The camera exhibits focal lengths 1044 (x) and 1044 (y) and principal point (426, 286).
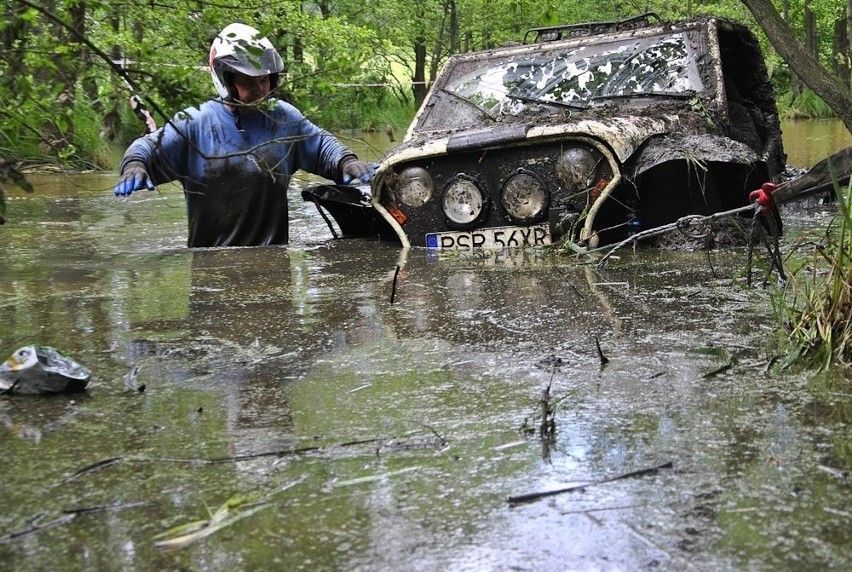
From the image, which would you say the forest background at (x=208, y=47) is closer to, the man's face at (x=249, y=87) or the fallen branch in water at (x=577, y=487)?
the man's face at (x=249, y=87)

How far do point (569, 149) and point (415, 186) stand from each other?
101 centimetres

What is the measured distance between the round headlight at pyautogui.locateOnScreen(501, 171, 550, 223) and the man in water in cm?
126

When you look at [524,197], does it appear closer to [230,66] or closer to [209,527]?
[230,66]

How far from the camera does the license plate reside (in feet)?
20.9

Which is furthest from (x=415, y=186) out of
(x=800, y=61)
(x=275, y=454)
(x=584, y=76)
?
(x=275, y=454)

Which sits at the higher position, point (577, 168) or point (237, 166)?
point (237, 166)

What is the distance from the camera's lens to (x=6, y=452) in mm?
2910

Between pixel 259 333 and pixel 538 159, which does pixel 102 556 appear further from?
pixel 538 159

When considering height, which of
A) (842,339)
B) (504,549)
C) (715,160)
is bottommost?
(504,549)

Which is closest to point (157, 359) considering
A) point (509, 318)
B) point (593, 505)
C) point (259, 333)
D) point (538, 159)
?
point (259, 333)

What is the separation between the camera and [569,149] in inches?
244

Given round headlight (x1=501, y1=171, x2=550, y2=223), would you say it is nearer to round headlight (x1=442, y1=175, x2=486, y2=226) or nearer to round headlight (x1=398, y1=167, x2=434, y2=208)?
round headlight (x1=442, y1=175, x2=486, y2=226)

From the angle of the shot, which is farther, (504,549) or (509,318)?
(509,318)

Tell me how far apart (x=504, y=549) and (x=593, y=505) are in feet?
0.98
